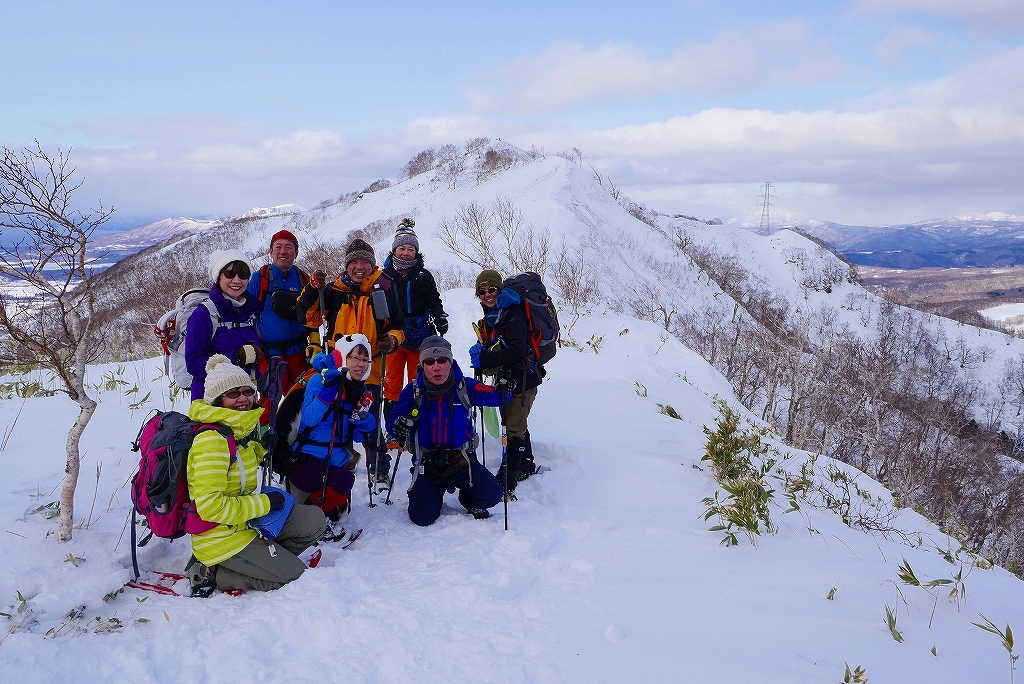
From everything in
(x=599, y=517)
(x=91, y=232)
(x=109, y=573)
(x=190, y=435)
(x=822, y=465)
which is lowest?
(x=822, y=465)

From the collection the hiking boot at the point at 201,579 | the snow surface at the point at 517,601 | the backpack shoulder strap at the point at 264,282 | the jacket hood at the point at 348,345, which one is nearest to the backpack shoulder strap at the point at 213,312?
the backpack shoulder strap at the point at 264,282

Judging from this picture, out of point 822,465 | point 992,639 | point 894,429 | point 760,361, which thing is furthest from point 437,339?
point 894,429

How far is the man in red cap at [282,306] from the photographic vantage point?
4.90 m

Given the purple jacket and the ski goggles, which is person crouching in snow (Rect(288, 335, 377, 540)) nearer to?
the purple jacket

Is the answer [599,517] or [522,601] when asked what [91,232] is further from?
[599,517]

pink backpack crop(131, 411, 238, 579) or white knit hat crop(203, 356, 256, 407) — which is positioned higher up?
white knit hat crop(203, 356, 256, 407)

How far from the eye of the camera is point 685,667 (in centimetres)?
281

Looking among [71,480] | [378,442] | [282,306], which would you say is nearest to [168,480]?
[71,480]

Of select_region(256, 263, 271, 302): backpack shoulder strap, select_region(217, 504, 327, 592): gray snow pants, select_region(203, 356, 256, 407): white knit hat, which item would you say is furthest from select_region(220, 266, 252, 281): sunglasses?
select_region(217, 504, 327, 592): gray snow pants

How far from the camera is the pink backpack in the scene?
308cm

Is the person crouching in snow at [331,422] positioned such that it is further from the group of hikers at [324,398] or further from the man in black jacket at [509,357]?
the man in black jacket at [509,357]

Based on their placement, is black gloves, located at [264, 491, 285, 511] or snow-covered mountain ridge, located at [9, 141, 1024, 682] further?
black gloves, located at [264, 491, 285, 511]

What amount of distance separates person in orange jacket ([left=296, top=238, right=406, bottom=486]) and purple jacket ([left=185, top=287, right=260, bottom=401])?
511 millimetres

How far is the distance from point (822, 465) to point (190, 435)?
783 centimetres
